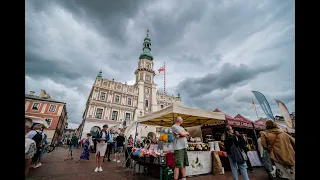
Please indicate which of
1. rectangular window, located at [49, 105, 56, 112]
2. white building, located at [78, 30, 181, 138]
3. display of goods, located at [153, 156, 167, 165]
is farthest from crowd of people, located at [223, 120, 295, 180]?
rectangular window, located at [49, 105, 56, 112]

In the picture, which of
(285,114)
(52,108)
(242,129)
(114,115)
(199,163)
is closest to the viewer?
(199,163)

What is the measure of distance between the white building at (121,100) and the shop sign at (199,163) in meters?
22.2

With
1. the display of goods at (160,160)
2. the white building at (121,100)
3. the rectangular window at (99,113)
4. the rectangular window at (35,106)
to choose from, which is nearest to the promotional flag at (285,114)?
the display of goods at (160,160)

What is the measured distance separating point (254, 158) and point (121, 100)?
27.7 m

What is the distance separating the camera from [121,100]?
1233 inches

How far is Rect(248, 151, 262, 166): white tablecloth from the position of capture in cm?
748

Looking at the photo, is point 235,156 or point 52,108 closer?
point 235,156

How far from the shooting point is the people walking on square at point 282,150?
2.95 metres

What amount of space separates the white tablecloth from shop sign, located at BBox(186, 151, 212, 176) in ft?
11.4

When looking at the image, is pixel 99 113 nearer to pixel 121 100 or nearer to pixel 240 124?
pixel 121 100

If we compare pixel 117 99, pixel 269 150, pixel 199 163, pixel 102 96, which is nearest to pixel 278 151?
pixel 269 150
